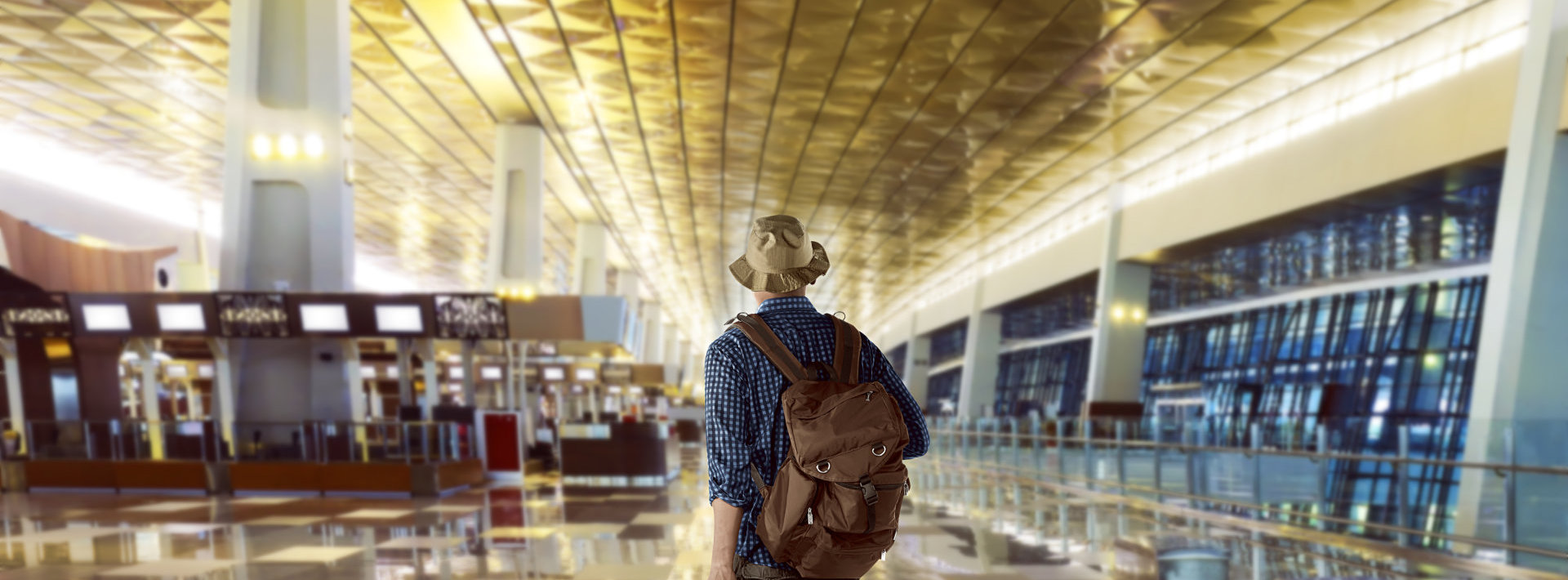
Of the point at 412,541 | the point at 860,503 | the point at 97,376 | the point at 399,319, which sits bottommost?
the point at 97,376

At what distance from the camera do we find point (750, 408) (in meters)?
2.45

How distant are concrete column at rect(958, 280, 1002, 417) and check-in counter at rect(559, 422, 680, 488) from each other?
96.1 ft

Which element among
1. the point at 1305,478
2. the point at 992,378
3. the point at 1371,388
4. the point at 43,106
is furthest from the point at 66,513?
the point at 992,378

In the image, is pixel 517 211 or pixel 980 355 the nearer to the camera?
pixel 517 211

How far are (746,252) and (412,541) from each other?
26.1 ft

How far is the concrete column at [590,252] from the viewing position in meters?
40.2

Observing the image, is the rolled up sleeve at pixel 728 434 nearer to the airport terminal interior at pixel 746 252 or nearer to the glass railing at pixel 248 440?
the airport terminal interior at pixel 746 252

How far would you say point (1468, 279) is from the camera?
26.6 meters

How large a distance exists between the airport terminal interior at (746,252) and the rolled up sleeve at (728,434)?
0.23 ft

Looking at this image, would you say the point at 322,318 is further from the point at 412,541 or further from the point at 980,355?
the point at 980,355

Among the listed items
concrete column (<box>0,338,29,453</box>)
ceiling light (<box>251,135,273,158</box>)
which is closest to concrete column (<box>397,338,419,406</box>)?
ceiling light (<box>251,135,273,158</box>)

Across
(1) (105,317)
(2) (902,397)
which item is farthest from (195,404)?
(2) (902,397)

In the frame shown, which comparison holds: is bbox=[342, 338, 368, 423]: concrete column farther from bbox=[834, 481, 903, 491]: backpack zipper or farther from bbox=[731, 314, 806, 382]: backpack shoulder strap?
bbox=[834, 481, 903, 491]: backpack zipper

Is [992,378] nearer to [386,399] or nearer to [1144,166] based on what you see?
[1144,166]
